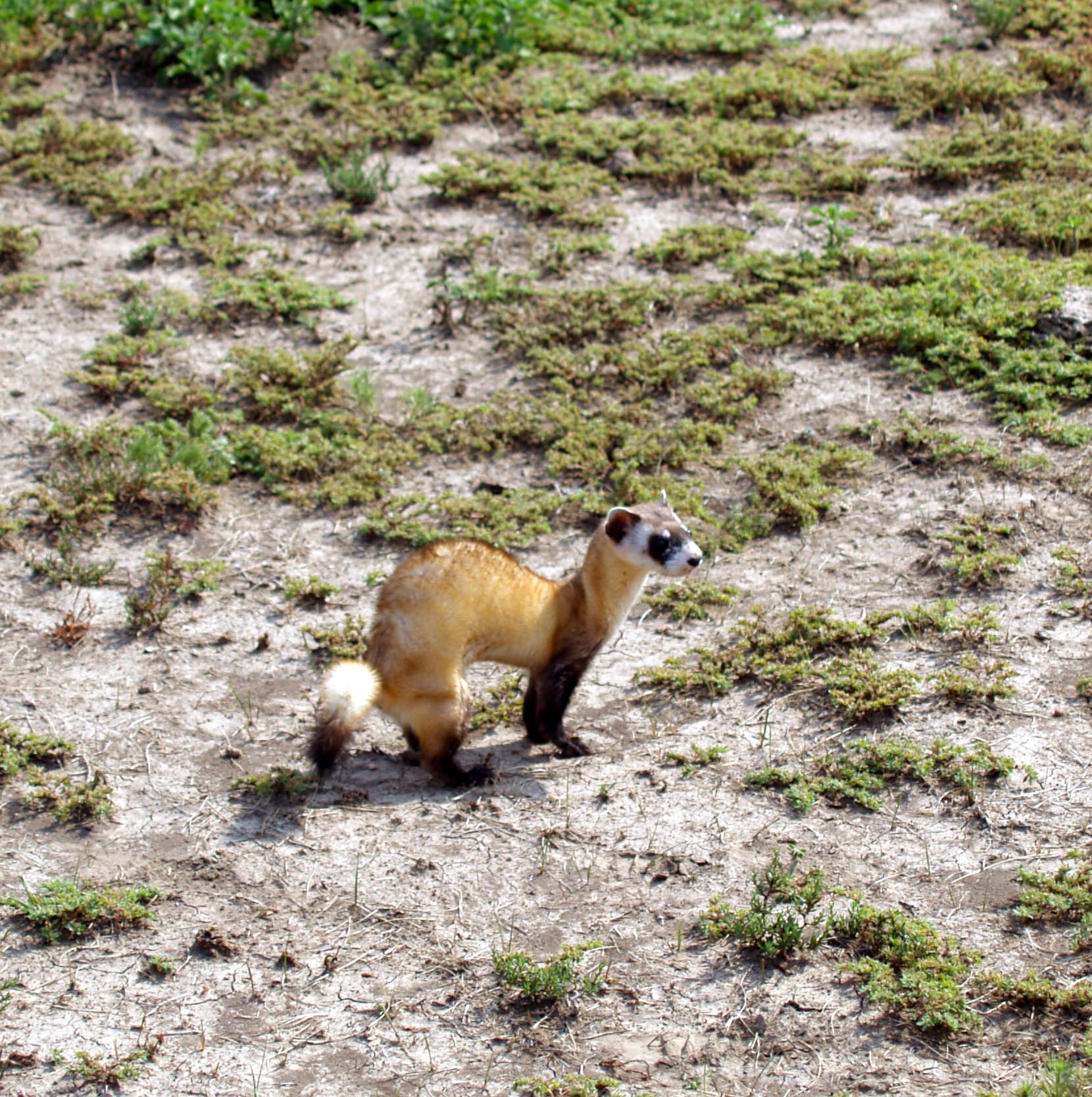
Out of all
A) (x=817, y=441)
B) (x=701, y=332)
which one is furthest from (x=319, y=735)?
(x=701, y=332)

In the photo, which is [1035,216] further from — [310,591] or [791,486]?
[310,591]

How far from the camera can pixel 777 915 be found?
15.1 feet

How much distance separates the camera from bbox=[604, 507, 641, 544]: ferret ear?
577 centimetres

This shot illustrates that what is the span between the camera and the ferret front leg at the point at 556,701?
5738 mm

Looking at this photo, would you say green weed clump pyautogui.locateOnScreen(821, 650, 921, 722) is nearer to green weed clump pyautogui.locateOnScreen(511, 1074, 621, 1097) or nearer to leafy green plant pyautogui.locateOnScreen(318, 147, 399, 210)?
green weed clump pyautogui.locateOnScreen(511, 1074, 621, 1097)

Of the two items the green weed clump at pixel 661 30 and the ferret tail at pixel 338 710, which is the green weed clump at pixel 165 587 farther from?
the green weed clump at pixel 661 30

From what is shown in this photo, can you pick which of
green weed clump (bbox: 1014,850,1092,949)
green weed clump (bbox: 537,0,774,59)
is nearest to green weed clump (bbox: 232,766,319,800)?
green weed clump (bbox: 1014,850,1092,949)

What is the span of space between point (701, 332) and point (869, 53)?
14.4 feet

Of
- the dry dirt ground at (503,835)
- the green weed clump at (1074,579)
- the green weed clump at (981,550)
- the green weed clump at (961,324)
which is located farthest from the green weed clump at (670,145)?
the green weed clump at (1074,579)

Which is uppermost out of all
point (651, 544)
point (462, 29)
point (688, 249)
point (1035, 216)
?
point (462, 29)

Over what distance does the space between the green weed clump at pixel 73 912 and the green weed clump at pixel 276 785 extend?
2.57 feet

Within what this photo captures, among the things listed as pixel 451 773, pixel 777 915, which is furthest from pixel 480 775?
pixel 777 915

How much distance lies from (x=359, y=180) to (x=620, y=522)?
5.08 m

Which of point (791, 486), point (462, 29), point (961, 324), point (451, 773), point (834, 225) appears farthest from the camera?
point (462, 29)
